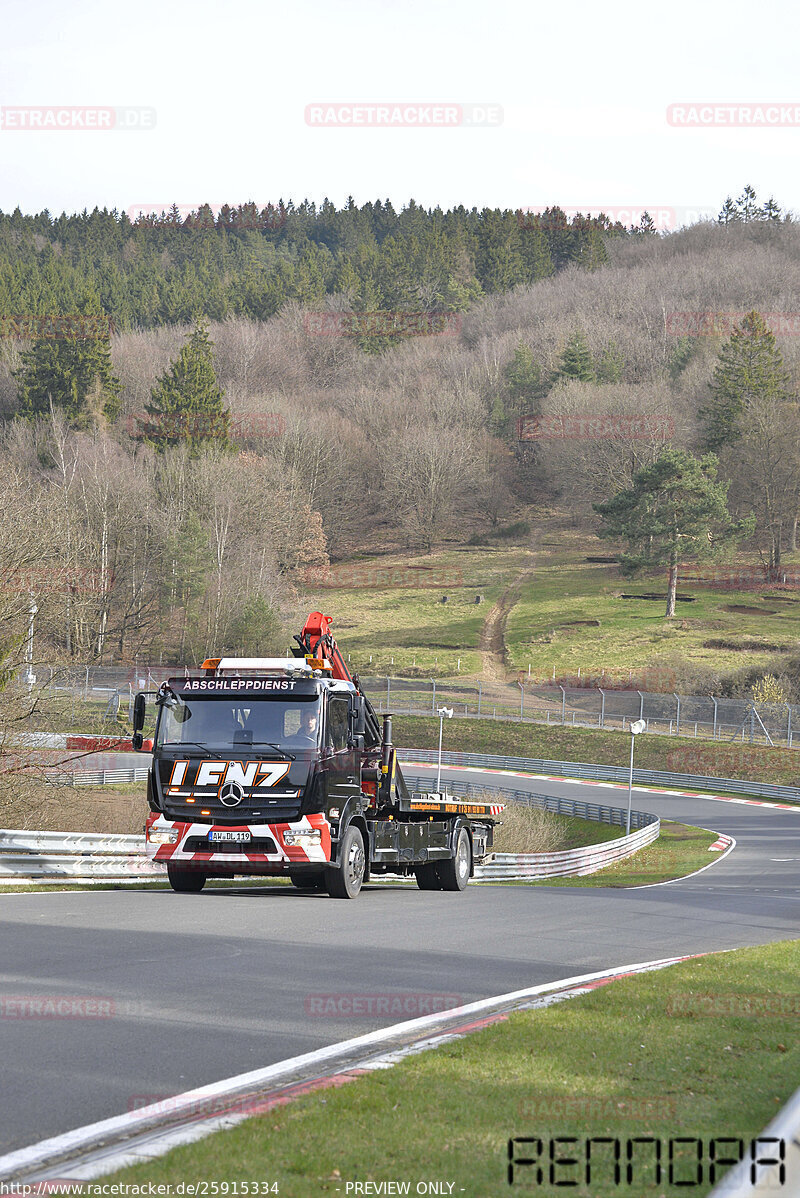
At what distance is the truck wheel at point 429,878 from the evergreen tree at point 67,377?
266 ft

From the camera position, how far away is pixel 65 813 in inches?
1223

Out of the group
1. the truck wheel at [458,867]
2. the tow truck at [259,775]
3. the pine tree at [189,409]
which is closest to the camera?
the tow truck at [259,775]

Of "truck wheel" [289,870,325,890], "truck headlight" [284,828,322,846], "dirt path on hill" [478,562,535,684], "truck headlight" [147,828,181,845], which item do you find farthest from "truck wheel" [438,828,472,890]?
"dirt path on hill" [478,562,535,684]

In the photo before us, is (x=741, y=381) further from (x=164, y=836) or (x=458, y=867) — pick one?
(x=164, y=836)

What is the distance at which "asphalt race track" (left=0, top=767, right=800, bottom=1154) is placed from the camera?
6789 mm

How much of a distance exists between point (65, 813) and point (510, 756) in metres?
29.1

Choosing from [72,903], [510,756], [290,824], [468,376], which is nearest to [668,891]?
[290,824]

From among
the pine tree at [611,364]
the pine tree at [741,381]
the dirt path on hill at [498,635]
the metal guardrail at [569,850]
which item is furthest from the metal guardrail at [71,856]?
the pine tree at [611,364]

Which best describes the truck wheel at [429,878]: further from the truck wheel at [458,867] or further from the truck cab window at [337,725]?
the truck cab window at [337,725]

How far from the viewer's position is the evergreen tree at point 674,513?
71562mm

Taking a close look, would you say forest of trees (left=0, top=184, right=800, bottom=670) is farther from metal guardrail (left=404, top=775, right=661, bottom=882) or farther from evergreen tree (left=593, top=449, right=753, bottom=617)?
metal guardrail (left=404, top=775, right=661, bottom=882)

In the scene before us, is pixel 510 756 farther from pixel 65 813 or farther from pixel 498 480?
pixel 498 480

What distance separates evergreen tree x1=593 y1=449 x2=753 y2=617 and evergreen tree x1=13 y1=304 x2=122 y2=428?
4449 centimetres

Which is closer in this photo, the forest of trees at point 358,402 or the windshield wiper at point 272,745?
the windshield wiper at point 272,745
